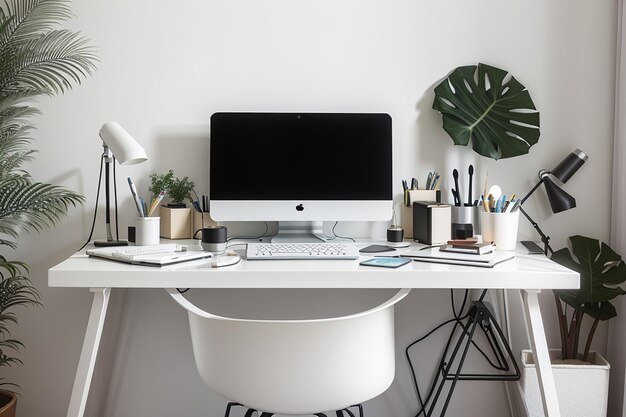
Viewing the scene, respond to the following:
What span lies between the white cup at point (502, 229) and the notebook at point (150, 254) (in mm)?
950

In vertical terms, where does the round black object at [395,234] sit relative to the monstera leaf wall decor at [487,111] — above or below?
below

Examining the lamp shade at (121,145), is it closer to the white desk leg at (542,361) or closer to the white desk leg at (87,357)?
the white desk leg at (87,357)

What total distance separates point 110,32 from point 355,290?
1327 mm

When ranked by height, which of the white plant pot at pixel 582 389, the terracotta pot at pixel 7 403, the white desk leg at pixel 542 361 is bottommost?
the terracotta pot at pixel 7 403

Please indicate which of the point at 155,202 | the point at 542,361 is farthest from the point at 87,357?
the point at 542,361

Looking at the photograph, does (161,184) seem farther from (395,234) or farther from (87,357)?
(395,234)

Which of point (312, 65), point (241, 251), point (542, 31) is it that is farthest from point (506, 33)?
point (241, 251)

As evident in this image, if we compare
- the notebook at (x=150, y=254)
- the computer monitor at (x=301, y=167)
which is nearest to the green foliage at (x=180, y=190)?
the computer monitor at (x=301, y=167)

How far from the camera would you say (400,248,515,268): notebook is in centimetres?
176

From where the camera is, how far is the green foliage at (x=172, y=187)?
87.1 inches

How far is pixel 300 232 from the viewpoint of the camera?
2.27 metres

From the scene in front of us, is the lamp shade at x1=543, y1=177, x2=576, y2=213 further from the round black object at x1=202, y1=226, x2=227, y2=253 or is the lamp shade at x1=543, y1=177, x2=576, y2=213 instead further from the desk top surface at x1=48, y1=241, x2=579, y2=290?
the round black object at x1=202, y1=226, x2=227, y2=253

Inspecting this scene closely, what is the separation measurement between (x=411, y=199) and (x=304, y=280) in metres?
0.72

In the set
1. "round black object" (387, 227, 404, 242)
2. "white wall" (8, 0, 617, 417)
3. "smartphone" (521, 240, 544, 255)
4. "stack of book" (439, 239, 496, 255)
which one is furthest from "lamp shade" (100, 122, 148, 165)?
"smartphone" (521, 240, 544, 255)
